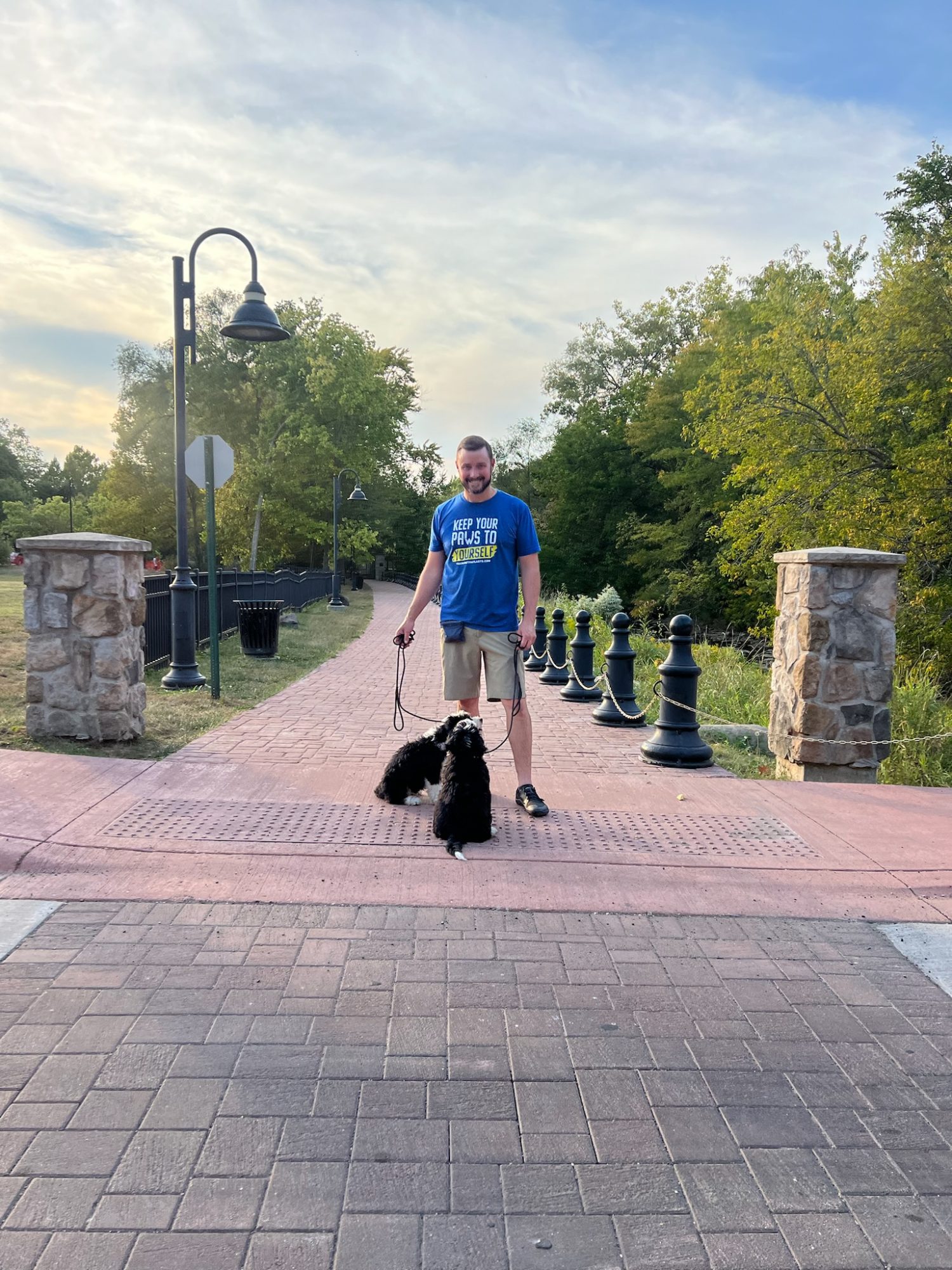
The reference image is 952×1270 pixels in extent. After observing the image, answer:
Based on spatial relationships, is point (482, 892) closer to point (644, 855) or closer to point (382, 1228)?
point (644, 855)

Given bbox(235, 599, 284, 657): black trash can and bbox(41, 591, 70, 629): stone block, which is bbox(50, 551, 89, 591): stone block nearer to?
bbox(41, 591, 70, 629): stone block

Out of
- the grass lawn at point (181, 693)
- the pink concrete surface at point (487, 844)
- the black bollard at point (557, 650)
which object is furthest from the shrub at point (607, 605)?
the pink concrete surface at point (487, 844)

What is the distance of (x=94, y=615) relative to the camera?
6172mm

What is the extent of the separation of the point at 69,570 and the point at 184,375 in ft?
14.1

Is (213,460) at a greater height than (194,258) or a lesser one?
lesser

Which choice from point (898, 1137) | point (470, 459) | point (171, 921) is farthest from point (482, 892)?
point (470, 459)

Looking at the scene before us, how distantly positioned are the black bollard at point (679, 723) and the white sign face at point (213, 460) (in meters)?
5.32

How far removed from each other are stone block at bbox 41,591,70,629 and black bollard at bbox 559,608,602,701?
17.3ft

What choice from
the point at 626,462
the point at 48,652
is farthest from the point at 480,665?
the point at 626,462

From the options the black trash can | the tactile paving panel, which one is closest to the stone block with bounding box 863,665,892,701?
the tactile paving panel

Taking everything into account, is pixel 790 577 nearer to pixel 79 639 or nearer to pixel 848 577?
pixel 848 577

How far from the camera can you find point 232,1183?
2.05 m

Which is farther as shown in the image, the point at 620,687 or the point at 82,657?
the point at 620,687

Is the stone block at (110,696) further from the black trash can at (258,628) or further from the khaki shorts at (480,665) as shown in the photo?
the black trash can at (258,628)
